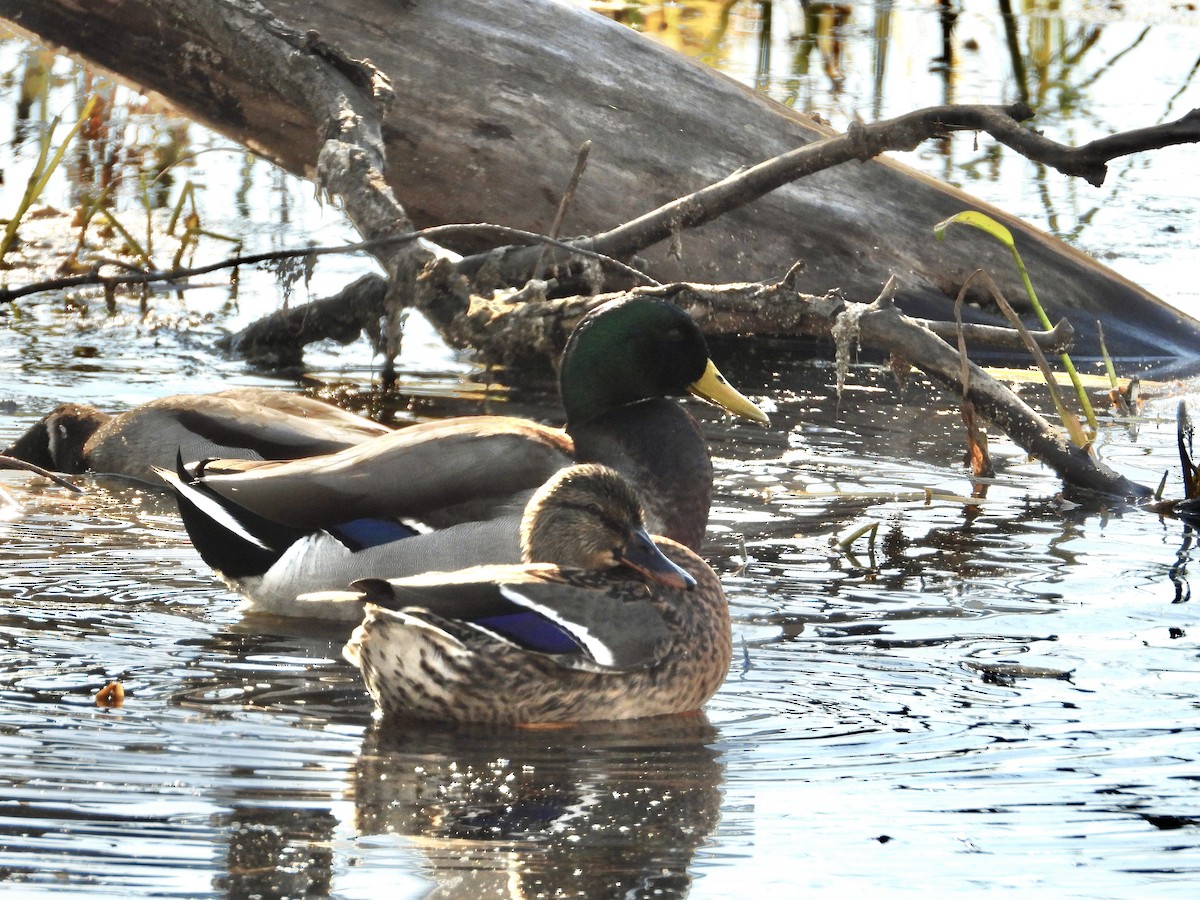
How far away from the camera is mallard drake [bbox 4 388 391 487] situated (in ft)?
18.3

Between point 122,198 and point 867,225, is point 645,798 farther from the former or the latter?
point 122,198

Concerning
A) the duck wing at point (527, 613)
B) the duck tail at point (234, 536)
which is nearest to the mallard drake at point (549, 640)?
the duck wing at point (527, 613)

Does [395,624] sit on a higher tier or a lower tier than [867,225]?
lower

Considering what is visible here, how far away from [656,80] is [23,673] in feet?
15.2

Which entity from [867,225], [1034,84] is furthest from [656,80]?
[1034,84]

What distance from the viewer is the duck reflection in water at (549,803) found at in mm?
3082

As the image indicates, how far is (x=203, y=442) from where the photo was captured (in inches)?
234

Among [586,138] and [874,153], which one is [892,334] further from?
[586,138]

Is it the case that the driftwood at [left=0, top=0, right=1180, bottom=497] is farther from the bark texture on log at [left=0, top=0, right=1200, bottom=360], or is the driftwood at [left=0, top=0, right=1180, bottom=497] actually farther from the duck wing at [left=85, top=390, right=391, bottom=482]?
the duck wing at [left=85, top=390, right=391, bottom=482]

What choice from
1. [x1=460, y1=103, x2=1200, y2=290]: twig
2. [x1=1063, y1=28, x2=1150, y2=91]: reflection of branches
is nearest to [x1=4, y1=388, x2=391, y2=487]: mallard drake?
[x1=460, y1=103, x2=1200, y2=290]: twig

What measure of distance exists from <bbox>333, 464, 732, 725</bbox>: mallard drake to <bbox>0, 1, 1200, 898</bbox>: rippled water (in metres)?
0.07

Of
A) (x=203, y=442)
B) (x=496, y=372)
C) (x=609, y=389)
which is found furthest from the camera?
(x=496, y=372)

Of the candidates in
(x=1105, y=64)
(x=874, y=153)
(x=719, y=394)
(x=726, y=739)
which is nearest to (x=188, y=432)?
(x=719, y=394)

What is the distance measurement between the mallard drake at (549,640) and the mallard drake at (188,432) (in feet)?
5.04
